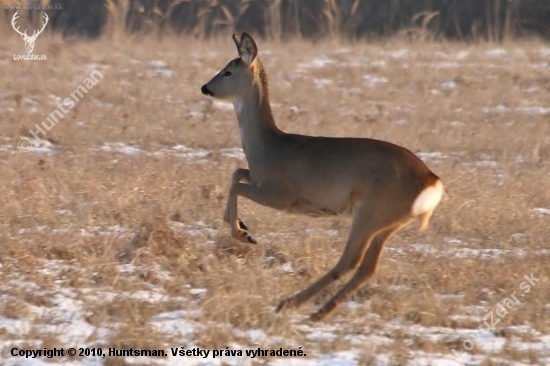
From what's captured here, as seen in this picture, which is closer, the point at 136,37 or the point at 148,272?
the point at 148,272

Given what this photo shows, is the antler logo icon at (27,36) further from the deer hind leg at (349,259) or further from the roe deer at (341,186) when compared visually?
the deer hind leg at (349,259)

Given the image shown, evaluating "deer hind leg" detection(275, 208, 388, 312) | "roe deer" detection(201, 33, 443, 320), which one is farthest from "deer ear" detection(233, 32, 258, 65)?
"deer hind leg" detection(275, 208, 388, 312)

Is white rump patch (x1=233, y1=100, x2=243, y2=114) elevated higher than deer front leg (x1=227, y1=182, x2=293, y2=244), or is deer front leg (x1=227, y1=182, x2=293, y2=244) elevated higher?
white rump patch (x1=233, y1=100, x2=243, y2=114)

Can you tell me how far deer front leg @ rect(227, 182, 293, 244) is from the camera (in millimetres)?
7055

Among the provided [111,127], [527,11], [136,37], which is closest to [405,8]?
[527,11]

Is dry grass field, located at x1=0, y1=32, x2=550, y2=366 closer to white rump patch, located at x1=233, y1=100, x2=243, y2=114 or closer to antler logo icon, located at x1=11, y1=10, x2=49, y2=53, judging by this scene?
antler logo icon, located at x1=11, y1=10, x2=49, y2=53

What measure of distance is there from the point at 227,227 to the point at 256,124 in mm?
1013

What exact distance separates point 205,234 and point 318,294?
1420 mm

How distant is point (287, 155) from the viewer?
23.6 feet

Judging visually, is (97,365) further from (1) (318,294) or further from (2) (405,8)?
(2) (405,8)

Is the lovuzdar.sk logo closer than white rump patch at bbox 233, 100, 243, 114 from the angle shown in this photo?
No

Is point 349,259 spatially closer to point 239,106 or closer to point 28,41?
point 239,106

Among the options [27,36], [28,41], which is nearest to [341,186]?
[28,41]

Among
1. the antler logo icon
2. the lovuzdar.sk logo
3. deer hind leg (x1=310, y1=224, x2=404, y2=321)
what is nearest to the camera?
deer hind leg (x1=310, y1=224, x2=404, y2=321)
